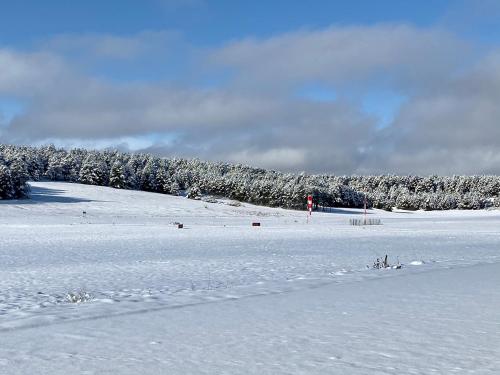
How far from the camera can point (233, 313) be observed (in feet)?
29.8

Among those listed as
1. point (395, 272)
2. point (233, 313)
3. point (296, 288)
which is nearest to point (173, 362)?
point (233, 313)

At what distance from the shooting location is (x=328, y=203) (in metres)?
140

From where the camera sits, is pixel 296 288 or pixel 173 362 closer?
pixel 173 362

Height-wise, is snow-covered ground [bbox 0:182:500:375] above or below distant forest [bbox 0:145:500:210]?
below

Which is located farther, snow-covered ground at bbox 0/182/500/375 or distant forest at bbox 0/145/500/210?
distant forest at bbox 0/145/500/210

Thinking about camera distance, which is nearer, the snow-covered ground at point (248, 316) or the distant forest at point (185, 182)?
the snow-covered ground at point (248, 316)

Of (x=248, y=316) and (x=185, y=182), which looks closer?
(x=248, y=316)

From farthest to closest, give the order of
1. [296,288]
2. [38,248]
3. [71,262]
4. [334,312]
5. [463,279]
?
1. [38,248]
2. [71,262]
3. [463,279]
4. [296,288]
5. [334,312]

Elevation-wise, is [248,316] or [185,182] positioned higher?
[185,182]

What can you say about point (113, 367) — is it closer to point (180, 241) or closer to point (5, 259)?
point (5, 259)

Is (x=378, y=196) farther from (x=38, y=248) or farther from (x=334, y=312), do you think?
(x=334, y=312)

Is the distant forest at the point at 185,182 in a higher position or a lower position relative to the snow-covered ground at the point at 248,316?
higher

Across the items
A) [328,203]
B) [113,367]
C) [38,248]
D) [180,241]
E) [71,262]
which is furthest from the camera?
[328,203]

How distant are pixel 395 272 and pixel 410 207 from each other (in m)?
146
